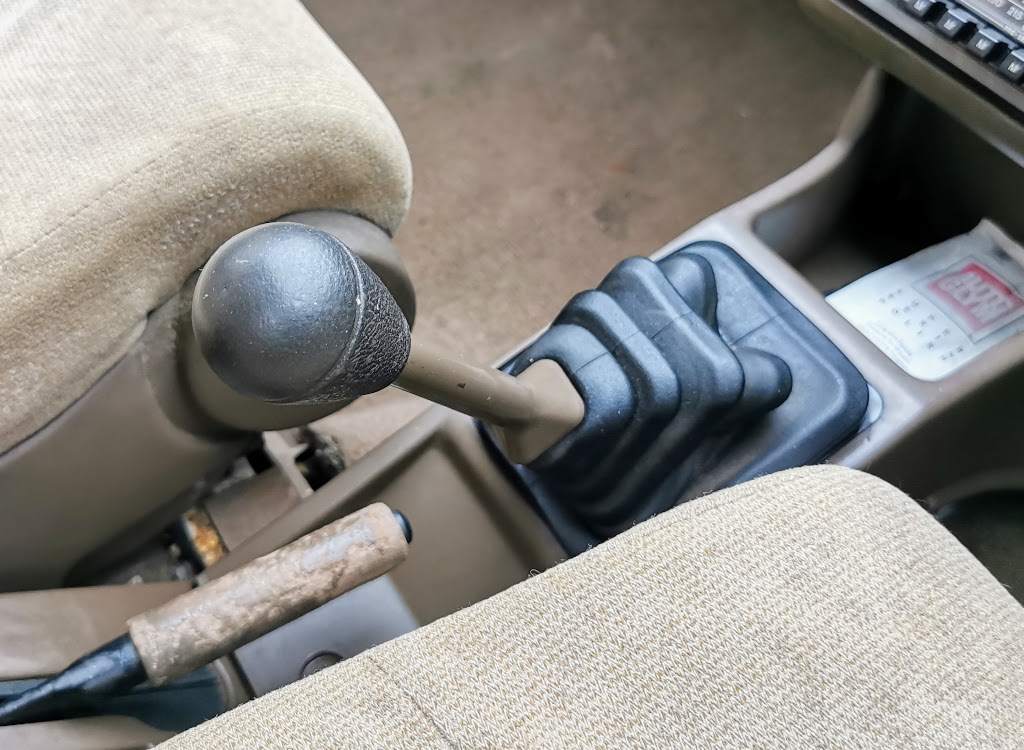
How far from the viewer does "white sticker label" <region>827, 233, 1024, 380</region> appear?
2.55 ft

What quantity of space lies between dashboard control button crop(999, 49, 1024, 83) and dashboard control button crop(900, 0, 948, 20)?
0.22 feet

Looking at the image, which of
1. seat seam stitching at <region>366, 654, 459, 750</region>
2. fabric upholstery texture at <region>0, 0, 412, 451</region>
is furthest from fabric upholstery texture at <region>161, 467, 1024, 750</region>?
fabric upholstery texture at <region>0, 0, 412, 451</region>

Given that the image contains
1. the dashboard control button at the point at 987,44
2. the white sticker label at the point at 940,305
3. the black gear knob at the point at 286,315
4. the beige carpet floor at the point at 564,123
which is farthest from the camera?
the beige carpet floor at the point at 564,123

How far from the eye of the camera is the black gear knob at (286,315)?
1.29ft

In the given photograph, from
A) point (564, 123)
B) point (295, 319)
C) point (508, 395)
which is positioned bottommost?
point (564, 123)

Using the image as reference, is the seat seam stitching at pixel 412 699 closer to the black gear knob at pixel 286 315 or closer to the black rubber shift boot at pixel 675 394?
the black gear knob at pixel 286 315

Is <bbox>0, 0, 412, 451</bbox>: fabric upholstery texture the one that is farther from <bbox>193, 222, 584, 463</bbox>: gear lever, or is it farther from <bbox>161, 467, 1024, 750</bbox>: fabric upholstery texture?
<bbox>161, 467, 1024, 750</bbox>: fabric upholstery texture

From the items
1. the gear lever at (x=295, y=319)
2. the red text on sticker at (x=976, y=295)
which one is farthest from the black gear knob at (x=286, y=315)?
the red text on sticker at (x=976, y=295)

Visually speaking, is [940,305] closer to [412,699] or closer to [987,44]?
[987,44]

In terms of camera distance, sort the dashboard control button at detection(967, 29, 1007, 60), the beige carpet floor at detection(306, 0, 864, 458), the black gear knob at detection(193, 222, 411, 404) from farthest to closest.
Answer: the beige carpet floor at detection(306, 0, 864, 458)
the dashboard control button at detection(967, 29, 1007, 60)
the black gear knob at detection(193, 222, 411, 404)

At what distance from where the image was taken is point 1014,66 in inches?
24.3

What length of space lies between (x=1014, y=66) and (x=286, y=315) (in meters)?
0.57

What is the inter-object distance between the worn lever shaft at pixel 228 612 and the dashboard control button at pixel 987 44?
0.56 m

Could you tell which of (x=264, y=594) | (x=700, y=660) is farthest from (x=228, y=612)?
(x=700, y=660)
